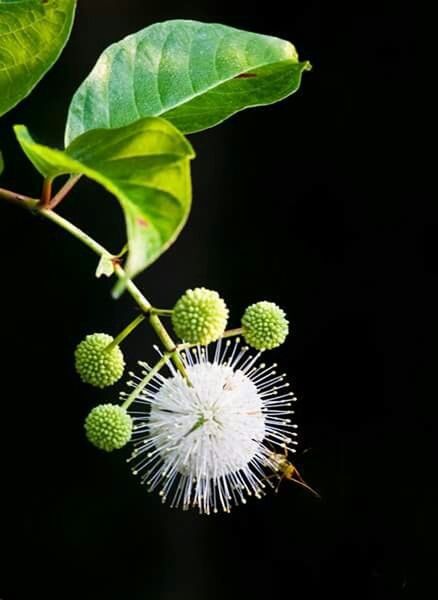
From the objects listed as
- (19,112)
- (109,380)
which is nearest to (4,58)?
(109,380)

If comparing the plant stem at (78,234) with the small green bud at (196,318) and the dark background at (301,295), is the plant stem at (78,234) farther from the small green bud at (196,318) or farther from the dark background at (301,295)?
the dark background at (301,295)

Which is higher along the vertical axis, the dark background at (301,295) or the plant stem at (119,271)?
the plant stem at (119,271)

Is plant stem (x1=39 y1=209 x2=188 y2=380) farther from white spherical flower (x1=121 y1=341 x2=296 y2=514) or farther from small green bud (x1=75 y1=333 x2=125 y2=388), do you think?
white spherical flower (x1=121 y1=341 x2=296 y2=514)

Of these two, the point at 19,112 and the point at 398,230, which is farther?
the point at 398,230

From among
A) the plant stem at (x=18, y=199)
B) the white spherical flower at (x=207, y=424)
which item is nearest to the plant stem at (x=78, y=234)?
the plant stem at (x=18, y=199)

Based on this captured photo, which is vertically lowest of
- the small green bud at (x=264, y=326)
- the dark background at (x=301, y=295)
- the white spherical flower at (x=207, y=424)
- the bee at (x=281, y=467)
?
the dark background at (x=301, y=295)

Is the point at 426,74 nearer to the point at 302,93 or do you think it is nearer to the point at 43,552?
the point at 302,93

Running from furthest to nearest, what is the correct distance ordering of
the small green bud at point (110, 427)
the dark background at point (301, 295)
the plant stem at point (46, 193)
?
1. the dark background at point (301, 295)
2. the small green bud at point (110, 427)
3. the plant stem at point (46, 193)

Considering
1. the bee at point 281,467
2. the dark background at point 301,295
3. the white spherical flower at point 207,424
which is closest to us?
the white spherical flower at point 207,424
